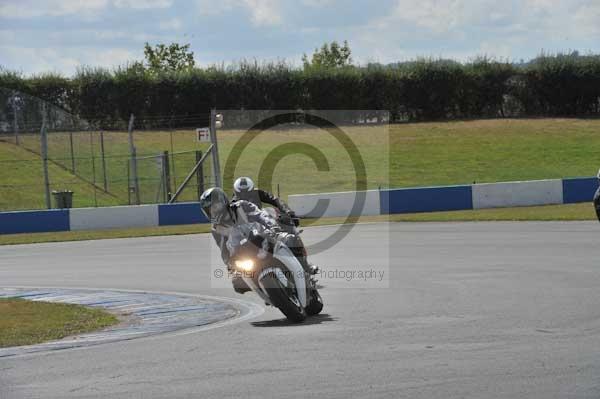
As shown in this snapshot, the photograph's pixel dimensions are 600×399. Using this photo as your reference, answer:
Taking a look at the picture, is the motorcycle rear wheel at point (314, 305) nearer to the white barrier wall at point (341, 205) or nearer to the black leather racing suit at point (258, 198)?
the black leather racing suit at point (258, 198)

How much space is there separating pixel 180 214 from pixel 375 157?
1720 cm

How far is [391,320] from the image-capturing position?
10375 millimetres

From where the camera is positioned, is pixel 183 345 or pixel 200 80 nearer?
pixel 183 345

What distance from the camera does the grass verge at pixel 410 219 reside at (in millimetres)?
25250

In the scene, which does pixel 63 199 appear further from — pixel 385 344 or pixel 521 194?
pixel 385 344

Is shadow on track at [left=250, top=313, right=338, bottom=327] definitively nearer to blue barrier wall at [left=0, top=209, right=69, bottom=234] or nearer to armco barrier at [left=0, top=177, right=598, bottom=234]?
armco barrier at [left=0, top=177, right=598, bottom=234]

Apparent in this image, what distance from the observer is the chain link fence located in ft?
109

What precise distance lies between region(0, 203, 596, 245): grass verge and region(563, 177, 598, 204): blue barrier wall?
117 cm

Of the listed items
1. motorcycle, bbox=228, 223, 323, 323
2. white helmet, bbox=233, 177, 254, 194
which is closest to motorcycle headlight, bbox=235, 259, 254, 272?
motorcycle, bbox=228, 223, 323, 323

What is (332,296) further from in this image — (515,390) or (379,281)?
(515,390)

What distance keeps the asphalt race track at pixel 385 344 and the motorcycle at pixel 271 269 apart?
256 mm

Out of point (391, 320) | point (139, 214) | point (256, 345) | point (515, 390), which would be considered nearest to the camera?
point (515, 390)

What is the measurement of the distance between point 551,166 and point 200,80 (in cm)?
1766

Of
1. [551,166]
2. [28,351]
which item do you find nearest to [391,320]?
[28,351]
